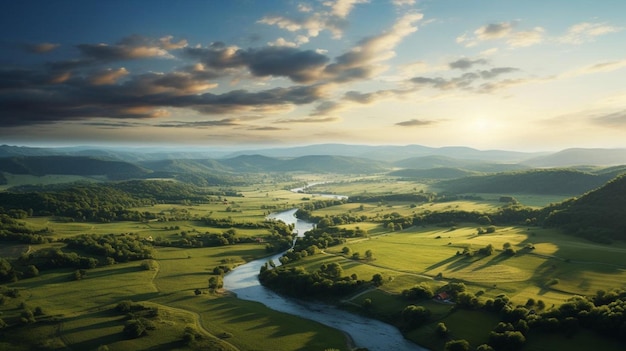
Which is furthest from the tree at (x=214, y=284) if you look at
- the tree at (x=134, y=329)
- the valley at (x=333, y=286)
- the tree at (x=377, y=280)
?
the tree at (x=377, y=280)

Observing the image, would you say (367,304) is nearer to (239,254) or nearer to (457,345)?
(457,345)

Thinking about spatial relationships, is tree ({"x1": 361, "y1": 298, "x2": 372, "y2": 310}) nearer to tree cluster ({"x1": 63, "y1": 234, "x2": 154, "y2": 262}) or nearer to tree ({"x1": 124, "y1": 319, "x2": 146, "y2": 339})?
tree ({"x1": 124, "y1": 319, "x2": 146, "y2": 339})

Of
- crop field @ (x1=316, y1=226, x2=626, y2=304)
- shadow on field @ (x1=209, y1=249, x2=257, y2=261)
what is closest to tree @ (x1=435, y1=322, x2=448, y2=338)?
crop field @ (x1=316, y1=226, x2=626, y2=304)

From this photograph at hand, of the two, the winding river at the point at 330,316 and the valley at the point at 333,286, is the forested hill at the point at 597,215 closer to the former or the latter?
the valley at the point at 333,286

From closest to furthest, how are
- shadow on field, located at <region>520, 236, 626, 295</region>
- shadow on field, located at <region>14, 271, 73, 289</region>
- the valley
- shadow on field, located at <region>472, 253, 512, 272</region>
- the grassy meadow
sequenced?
the valley → the grassy meadow → shadow on field, located at <region>520, 236, 626, 295</region> → shadow on field, located at <region>14, 271, 73, 289</region> → shadow on field, located at <region>472, 253, 512, 272</region>

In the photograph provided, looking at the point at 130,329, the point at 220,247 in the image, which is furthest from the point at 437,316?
the point at 220,247

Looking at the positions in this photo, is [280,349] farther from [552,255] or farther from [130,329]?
[552,255]
